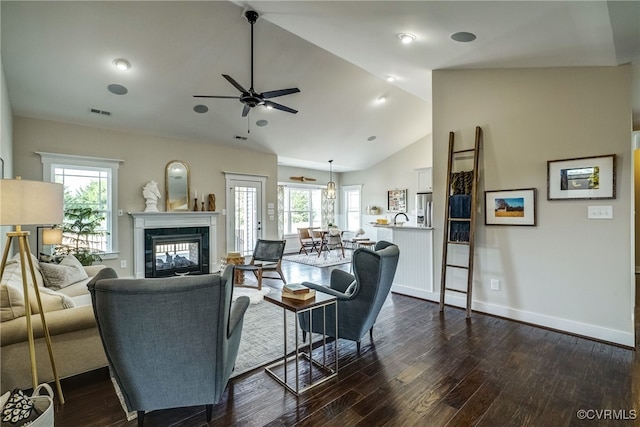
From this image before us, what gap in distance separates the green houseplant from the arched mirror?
125cm

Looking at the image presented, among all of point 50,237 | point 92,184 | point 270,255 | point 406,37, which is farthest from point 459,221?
point 92,184

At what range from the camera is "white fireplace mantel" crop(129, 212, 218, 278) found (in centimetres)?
561

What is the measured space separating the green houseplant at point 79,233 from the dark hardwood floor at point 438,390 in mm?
3201

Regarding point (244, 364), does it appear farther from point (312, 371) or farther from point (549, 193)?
point (549, 193)

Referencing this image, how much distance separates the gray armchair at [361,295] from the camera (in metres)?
2.65

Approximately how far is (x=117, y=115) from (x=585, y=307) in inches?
280

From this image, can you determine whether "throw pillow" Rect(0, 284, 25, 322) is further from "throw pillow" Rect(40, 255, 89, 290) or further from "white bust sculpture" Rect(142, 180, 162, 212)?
"white bust sculpture" Rect(142, 180, 162, 212)

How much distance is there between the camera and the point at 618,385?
2291 millimetres

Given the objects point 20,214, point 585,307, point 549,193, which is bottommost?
point 585,307

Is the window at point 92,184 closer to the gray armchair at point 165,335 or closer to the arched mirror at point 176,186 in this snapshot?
the arched mirror at point 176,186

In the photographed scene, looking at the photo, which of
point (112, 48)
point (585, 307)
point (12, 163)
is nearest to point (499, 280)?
point (585, 307)

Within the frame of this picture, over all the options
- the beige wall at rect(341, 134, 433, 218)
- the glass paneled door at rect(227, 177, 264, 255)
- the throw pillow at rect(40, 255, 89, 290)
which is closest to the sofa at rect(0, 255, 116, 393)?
the throw pillow at rect(40, 255, 89, 290)

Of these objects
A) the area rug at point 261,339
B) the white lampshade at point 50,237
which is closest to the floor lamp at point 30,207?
the area rug at point 261,339

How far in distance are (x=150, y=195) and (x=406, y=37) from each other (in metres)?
5.09
